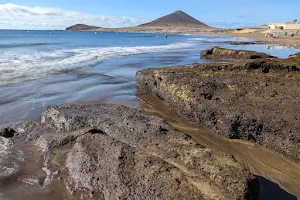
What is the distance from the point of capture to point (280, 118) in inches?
206

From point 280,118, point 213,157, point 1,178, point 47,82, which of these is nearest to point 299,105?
point 280,118

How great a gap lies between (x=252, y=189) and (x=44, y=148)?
3459mm

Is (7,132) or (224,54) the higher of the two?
(224,54)

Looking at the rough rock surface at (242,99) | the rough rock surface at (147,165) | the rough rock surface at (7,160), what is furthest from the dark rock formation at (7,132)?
the rough rock surface at (242,99)

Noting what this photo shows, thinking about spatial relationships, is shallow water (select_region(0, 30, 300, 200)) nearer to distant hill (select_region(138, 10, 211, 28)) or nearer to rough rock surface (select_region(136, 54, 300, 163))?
rough rock surface (select_region(136, 54, 300, 163))

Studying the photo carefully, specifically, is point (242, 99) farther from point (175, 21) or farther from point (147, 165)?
point (175, 21)

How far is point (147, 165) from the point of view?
11.7ft

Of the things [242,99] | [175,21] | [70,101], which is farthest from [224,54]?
[175,21]

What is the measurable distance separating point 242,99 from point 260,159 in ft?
5.41

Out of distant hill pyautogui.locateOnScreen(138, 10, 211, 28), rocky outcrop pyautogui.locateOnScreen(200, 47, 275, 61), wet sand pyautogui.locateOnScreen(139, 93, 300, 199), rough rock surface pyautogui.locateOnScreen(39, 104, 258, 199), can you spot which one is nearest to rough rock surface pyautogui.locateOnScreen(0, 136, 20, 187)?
rough rock surface pyautogui.locateOnScreen(39, 104, 258, 199)

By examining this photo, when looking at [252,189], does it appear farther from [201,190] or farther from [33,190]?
[33,190]

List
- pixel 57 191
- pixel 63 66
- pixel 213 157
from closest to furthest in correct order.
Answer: pixel 213 157 < pixel 57 191 < pixel 63 66

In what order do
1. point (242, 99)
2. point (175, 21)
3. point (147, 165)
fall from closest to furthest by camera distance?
1. point (147, 165)
2. point (242, 99)
3. point (175, 21)

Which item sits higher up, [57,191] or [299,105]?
[299,105]
